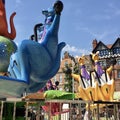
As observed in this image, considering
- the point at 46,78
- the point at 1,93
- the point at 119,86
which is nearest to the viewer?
the point at 1,93

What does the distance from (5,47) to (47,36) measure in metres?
1.38

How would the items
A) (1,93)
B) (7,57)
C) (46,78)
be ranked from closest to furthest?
(1,93) → (7,57) → (46,78)

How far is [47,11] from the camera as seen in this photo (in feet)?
26.9

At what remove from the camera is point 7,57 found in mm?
6887

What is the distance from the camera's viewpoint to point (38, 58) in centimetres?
729

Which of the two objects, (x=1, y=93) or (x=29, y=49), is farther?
(x=29, y=49)

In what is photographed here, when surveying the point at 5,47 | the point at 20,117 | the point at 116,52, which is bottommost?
the point at 20,117

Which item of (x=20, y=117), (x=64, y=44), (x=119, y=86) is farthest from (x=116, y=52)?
(x=64, y=44)

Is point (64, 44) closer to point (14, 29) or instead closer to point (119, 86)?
point (14, 29)

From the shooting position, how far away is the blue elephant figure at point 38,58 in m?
7.12

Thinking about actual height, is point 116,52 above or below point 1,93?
above

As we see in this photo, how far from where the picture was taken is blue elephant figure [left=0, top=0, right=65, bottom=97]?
23.4ft

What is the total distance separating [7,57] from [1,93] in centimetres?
95

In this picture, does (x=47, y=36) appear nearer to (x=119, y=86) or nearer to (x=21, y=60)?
(x=21, y=60)
